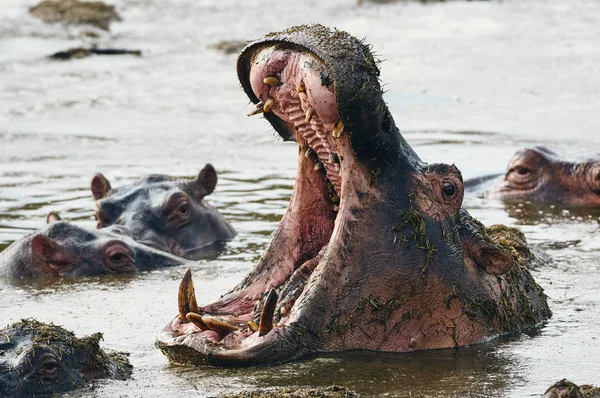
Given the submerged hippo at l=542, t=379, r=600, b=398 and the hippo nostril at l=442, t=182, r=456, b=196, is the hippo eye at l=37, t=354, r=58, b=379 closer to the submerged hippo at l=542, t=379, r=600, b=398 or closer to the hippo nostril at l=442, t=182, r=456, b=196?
the hippo nostril at l=442, t=182, r=456, b=196

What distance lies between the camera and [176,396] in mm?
5570

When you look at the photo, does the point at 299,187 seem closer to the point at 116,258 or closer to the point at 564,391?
the point at 564,391

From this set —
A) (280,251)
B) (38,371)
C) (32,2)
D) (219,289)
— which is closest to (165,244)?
(219,289)

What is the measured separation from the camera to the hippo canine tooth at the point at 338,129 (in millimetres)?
5848

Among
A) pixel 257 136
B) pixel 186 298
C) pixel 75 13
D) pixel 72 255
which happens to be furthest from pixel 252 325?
pixel 75 13

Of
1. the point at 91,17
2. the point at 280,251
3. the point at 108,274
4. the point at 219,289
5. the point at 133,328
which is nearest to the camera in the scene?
the point at 280,251

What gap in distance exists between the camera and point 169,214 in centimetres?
1102

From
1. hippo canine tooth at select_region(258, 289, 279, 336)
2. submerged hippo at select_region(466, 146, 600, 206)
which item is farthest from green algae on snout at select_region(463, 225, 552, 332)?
submerged hippo at select_region(466, 146, 600, 206)

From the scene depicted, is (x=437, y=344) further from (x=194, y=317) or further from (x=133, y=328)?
(x=133, y=328)

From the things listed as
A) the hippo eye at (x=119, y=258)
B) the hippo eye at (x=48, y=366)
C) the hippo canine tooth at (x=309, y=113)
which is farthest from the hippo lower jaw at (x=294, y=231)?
the hippo eye at (x=119, y=258)

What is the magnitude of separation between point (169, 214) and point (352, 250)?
5156 millimetres

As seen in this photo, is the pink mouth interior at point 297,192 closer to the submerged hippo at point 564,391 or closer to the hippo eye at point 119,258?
the submerged hippo at point 564,391

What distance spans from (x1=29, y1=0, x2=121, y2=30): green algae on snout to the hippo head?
54.2 ft

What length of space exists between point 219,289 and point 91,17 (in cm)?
2069
